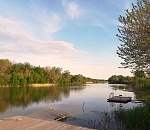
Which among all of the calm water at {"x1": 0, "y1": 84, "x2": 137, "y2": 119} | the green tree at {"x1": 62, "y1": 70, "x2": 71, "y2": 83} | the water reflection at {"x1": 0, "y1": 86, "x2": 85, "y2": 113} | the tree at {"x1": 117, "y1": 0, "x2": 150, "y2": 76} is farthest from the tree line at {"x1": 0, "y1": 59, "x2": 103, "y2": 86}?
the tree at {"x1": 117, "y1": 0, "x2": 150, "y2": 76}

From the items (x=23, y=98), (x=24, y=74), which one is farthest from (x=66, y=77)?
(x=23, y=98)

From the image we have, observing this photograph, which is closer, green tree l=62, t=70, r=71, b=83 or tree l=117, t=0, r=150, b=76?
tree l=117, t=0, r=150, b=76

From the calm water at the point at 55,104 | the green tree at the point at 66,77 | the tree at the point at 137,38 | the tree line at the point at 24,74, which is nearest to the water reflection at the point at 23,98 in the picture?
the calm water at the point at 55,104

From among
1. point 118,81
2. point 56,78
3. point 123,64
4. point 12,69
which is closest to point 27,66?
point 12,69

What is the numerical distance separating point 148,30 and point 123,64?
386 centimetres

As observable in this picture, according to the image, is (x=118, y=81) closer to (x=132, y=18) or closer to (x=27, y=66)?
(x=27, y=66)

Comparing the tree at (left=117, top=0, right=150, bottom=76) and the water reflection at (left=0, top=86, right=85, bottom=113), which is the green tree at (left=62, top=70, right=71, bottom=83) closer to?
the water reflection at (left=0, top=86, right=85, bottom=113)

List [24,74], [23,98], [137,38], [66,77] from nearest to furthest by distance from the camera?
[137,38] → [23,98] → [24,74] → [66,77]

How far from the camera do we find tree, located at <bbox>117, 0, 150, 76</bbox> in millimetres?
13016

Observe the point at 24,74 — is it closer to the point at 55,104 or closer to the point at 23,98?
the point at 23,98

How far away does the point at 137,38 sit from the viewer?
13.7m

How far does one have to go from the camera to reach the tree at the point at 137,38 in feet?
42.7

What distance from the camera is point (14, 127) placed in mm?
10453

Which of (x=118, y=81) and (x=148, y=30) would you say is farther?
(x=118, y=81)
